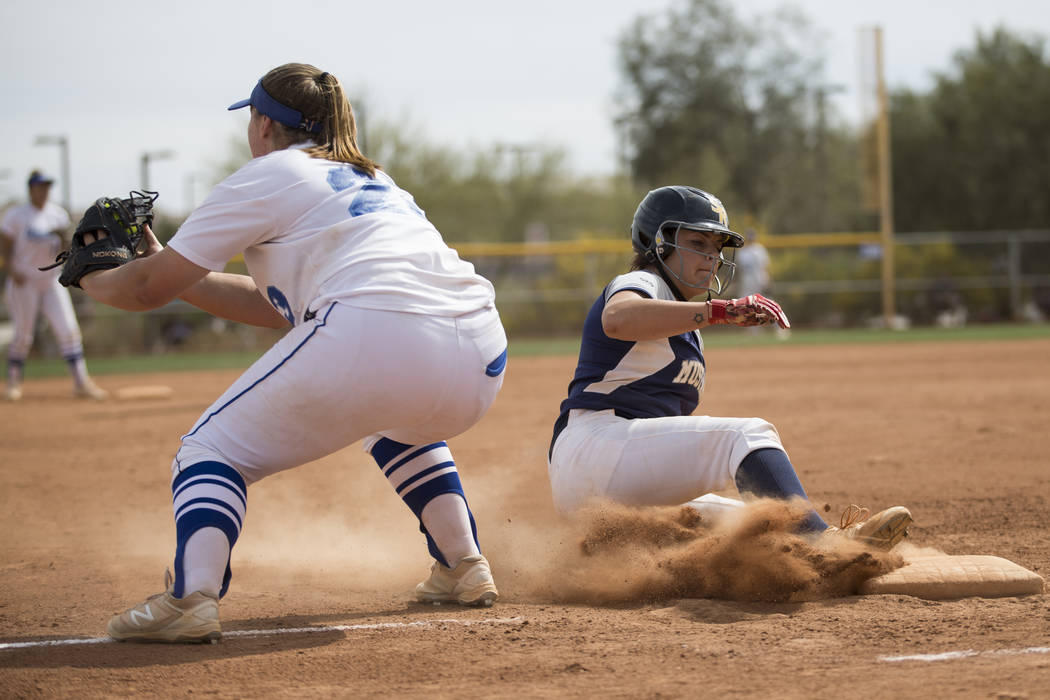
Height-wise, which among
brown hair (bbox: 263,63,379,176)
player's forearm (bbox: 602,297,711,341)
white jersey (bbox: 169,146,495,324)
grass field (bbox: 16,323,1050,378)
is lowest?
grass field (bbox: 16,323,1050,378)

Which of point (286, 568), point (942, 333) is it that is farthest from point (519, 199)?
point (286, 568)

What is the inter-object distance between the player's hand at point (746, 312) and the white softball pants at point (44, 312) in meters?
9.69

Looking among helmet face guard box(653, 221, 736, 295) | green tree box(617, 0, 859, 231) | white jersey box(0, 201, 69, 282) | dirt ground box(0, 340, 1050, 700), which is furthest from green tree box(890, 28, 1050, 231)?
helmet face guard box(653, 221, 736, 295)

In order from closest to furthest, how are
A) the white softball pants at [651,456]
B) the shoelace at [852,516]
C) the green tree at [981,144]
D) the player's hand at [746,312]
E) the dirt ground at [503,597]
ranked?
the dirt ground at [503,597], the player's hand at [746,312], the white softball pants at [651,456], the shoelace at [852,516], the green tree at [981,144]

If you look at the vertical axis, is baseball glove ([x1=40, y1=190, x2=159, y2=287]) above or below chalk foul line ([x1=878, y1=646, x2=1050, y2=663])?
above

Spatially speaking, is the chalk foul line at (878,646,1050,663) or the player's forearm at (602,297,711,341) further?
the player's forearm at (602,297,711,341)

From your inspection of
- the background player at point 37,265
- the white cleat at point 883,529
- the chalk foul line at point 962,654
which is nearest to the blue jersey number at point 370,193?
the white cleat at point 883,529

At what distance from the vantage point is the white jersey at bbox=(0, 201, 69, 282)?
464 inches

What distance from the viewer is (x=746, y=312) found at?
346 cm

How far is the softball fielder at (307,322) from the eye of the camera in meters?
3.20

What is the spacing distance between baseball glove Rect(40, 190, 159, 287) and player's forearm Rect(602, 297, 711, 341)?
1569 millimetres

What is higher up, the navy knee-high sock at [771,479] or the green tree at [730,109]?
the green tree at [730,109]

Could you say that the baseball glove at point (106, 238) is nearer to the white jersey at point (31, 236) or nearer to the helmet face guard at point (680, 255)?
the helmet face guard at point (680, 255)

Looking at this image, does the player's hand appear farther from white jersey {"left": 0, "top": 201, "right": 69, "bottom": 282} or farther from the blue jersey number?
white jersey {"left": 0, "top": 201, "right": 69, "bottom": 282}
